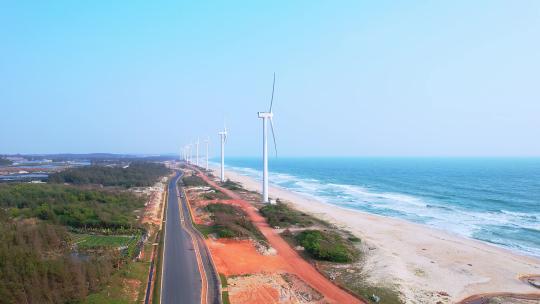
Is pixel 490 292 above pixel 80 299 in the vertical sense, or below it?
below

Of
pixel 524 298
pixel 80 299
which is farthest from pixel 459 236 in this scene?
pixel 80 299

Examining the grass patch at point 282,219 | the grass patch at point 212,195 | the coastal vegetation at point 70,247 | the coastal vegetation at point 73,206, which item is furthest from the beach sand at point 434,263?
the coastal vegetation at point 73,206

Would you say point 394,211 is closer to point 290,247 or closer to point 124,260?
point 290,247

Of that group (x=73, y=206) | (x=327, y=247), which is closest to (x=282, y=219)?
(x=327, y=247)

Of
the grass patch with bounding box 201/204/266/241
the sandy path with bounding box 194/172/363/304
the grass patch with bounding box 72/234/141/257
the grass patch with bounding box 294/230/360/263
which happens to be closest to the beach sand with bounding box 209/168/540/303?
the grass patch with bounding box 294/230/360/263

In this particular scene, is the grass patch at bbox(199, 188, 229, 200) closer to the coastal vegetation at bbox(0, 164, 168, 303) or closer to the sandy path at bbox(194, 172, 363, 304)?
the coastal vegetation at bbox(0, 164, 168, 303)

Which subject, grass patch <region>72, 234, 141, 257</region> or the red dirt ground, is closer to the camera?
the red dirt ground
